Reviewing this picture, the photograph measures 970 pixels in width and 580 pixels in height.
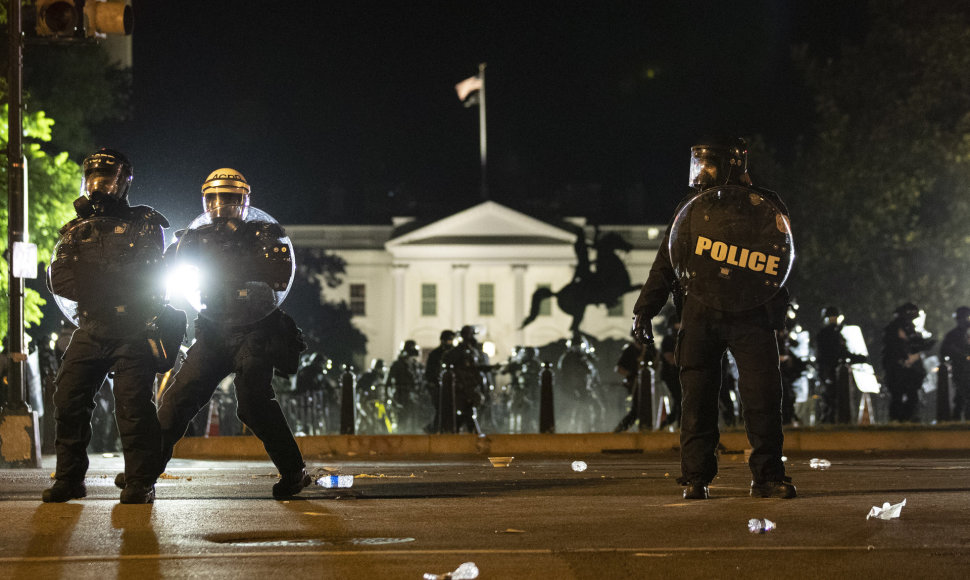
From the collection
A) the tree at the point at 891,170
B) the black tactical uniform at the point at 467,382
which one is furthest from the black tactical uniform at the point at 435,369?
the tree at the point at 891,170

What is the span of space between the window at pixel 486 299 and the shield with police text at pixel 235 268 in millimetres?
61234

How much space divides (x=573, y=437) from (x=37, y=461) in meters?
5.47

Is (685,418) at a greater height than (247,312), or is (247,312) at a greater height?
(247,312)

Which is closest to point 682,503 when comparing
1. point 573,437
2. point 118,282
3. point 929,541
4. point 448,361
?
point 929,541

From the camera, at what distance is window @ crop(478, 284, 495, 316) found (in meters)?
68.2

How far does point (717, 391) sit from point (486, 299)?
203 feet

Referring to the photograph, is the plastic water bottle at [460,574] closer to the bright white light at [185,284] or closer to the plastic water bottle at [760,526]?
the plastic water bottle at [760,526]

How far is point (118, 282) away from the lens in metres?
6.96

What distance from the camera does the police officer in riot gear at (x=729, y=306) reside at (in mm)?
6641

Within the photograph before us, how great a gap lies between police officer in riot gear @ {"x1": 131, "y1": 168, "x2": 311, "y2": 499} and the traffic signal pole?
182 inches

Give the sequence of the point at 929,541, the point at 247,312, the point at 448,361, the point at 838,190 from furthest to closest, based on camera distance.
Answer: the point at 838,190 < the point at 448,361 < the point at 247,312 < the point at 929,541

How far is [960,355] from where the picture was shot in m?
17.5

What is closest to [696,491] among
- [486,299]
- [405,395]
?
[405,395]

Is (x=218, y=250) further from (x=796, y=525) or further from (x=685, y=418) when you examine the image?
(x=796, y=525)
